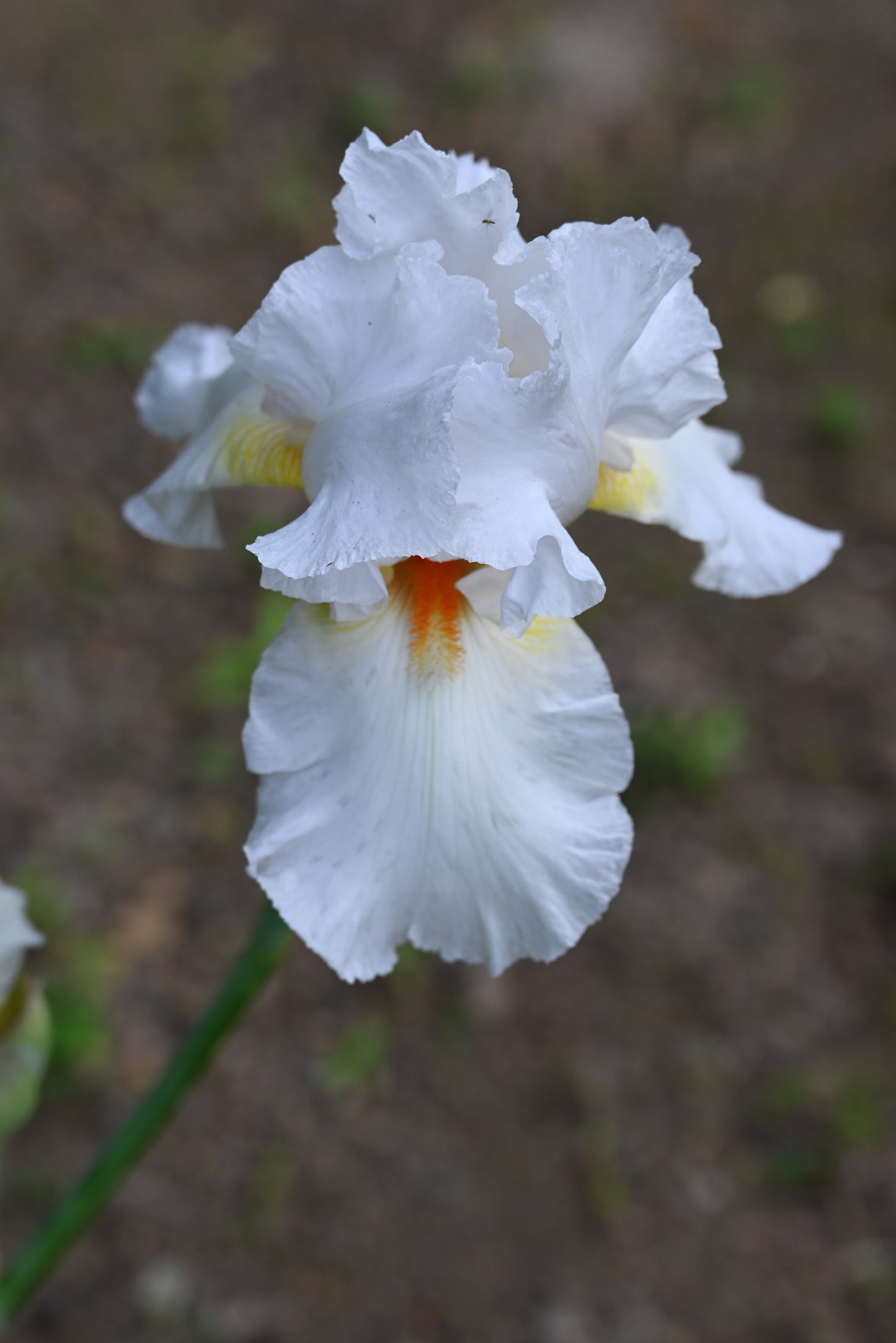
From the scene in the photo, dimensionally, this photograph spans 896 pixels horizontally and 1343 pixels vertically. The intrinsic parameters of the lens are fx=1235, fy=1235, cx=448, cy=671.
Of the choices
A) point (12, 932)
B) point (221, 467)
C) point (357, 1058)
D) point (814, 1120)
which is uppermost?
point (221, 467)

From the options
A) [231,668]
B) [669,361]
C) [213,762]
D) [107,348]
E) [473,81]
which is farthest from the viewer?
[473,81]

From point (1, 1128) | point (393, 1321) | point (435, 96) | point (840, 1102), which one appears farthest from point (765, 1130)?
point (435, 96)

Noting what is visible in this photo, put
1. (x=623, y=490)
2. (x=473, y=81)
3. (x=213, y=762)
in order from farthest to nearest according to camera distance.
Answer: (x=473, y=81)
(x=213, y=762)
(x=623, y=490)

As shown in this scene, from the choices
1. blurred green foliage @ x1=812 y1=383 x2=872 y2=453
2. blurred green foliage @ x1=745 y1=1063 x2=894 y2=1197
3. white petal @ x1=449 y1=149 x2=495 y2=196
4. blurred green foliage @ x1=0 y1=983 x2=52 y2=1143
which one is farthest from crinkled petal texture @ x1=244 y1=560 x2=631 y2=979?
blurred green foliage @ x1=812 y1=383 x2=872 y2=453

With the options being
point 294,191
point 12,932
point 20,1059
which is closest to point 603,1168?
point 20,1059

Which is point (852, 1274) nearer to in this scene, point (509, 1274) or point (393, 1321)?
point (509, 1274)

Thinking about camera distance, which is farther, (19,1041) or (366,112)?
(366,112)

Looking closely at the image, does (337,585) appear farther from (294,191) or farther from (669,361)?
(294,191)

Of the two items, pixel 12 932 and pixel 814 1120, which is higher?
pixel 12 932
